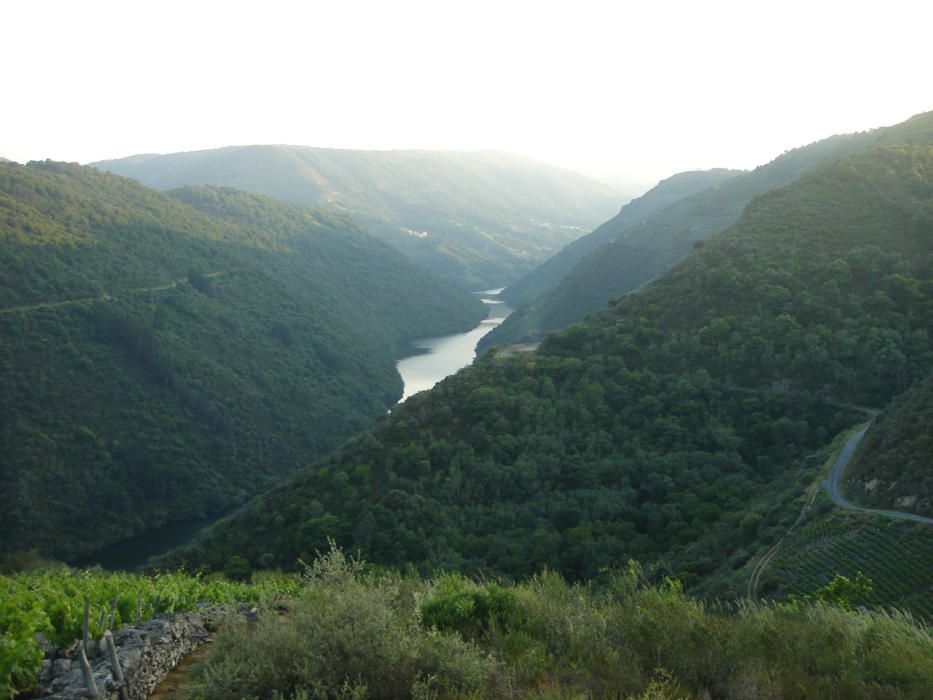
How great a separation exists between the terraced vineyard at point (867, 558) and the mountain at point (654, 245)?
59.6 metres

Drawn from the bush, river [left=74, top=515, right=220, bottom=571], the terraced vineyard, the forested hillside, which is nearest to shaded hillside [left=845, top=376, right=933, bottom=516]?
the terraced vineyard

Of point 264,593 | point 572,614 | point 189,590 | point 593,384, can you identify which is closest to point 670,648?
point 572,614

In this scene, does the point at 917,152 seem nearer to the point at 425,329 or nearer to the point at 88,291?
the point at 88,291

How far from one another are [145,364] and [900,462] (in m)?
60.3

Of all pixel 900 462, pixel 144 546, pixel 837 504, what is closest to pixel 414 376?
pixel 144 546

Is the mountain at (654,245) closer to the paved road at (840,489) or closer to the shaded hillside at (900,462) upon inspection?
the paved road at (840,489)

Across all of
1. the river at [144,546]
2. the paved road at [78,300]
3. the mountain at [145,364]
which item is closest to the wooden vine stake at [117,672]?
the river at [144,546]

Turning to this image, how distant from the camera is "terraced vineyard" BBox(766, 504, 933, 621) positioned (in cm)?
1552

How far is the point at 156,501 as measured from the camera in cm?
5381

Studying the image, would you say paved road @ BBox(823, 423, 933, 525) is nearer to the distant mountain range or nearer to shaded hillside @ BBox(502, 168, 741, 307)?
the distant mountain range

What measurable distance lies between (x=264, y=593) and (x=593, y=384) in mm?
25326

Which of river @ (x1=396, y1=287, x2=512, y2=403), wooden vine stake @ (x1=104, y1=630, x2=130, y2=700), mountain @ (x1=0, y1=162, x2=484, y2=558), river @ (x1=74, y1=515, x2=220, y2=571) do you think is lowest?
river @ (x1=74, y1=515, x2=220, y2=571)

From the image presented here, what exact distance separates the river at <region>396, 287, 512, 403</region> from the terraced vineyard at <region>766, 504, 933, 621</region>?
57.8m

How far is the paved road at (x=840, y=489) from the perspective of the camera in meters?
18.2
